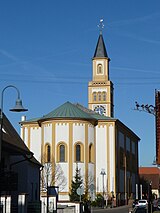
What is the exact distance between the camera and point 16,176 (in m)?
31.8

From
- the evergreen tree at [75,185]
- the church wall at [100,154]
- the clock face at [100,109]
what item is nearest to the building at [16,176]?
the evergreen tree at [75,185]

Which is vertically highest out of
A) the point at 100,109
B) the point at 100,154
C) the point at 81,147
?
the point at 100,109

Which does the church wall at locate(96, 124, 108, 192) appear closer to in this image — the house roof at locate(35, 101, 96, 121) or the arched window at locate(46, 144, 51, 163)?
the house roof at locate(35, 101, 96, 121)

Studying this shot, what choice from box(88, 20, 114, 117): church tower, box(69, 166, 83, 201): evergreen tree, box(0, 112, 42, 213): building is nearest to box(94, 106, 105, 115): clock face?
box(88, 20, 114, 117): church tower

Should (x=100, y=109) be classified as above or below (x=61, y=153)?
above

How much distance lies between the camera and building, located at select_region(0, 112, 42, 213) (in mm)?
26719

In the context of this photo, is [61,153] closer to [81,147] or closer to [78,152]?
[78,152]

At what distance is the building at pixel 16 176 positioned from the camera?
26719 millimetres

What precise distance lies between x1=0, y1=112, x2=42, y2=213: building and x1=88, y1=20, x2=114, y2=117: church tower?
63.9 m

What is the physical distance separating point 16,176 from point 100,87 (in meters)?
76.5

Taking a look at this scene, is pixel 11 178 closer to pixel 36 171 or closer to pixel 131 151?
pixel 36 171

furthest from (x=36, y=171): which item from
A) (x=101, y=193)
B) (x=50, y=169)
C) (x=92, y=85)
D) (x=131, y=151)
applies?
(x=92, y=85)

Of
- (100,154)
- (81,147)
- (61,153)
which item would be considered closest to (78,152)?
(81,147)

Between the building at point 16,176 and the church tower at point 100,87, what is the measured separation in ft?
210
